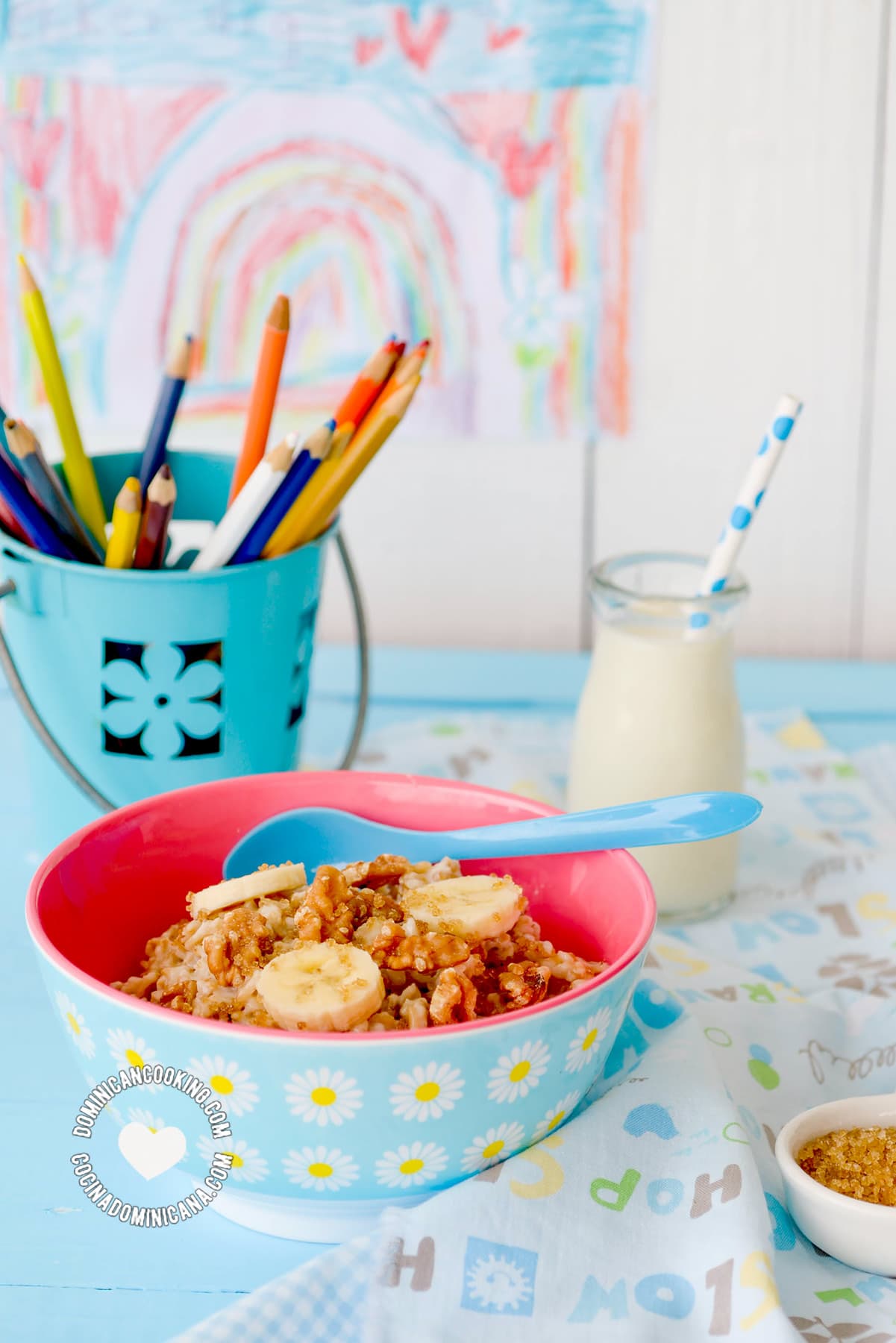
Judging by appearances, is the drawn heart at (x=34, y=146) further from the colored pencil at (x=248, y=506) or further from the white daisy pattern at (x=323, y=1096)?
the white daisy pattern at (x=323, y=1096)

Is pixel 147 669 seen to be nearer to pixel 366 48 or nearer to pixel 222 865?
pixel 222 865

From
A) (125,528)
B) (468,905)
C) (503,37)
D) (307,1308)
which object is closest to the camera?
(307,1308)

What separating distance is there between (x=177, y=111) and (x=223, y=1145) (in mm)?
786

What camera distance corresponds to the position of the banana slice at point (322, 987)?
17.3 inches

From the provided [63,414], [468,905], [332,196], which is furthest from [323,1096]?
[332,196]

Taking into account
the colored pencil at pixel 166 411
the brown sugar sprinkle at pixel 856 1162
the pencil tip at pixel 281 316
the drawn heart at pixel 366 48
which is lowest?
the brown sugar sprinkle at pixel 856 1162

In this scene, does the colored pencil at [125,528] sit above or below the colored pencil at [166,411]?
below

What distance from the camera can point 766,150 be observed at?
0.97 metres

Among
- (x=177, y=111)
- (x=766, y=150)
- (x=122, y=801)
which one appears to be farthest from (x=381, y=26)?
(x=122, y=801)

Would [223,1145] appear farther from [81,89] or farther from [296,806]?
[81,89]

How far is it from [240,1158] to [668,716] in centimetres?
34

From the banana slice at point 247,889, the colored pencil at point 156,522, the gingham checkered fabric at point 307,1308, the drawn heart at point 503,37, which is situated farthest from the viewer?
the drawn heart at point 503,37

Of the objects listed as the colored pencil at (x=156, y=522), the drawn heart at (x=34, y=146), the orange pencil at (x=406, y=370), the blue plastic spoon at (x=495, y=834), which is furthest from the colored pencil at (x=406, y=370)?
the drawn heart at (x=34, y=146)

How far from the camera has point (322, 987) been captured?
0.45 metres
